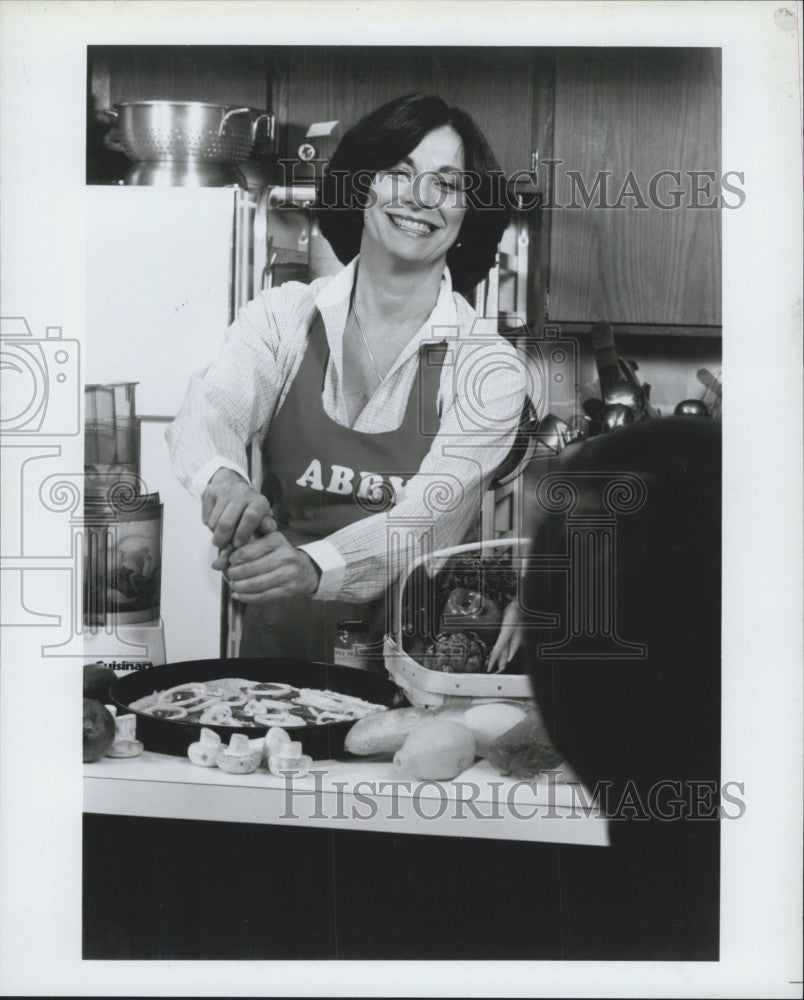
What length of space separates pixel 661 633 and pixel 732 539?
0.15 metres

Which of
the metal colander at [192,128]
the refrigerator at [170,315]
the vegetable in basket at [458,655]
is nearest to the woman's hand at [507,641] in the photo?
the vegetable in basket at [458,655]

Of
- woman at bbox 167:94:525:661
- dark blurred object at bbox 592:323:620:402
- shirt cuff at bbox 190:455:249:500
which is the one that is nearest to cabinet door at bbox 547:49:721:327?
dark blurred object at bbox 592:323:620:402

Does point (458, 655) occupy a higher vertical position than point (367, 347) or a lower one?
lower

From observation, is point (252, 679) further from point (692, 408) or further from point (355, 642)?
point (692, 408)

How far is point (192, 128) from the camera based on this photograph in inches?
60.4

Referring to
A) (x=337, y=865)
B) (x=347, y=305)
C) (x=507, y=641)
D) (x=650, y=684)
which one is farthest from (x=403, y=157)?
(x=337, y=865)

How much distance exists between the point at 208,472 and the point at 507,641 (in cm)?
44

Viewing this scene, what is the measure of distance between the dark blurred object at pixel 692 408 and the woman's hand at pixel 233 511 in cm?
53

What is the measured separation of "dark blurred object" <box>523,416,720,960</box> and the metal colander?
566 millimetres

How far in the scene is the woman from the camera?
1.54m

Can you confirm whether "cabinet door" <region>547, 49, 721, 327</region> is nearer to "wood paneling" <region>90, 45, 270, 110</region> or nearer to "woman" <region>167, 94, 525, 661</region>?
"woman" <region>167, 94, 525, 661</region>

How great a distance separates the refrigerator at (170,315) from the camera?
1542 mm

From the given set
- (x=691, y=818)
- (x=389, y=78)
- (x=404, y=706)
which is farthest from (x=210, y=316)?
(x=691, y=818)

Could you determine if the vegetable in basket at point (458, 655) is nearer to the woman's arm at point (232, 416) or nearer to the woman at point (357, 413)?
the woman at point (357, 413)
